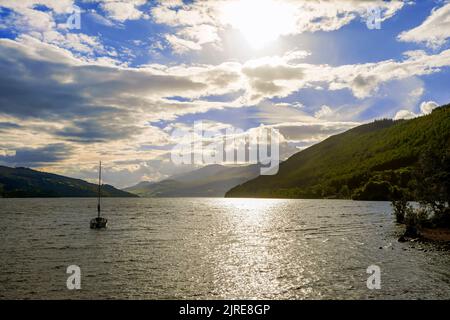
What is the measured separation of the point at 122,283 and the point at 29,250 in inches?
1438

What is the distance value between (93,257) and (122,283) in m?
22.2

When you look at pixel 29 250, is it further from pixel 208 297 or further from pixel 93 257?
pixel 208 297

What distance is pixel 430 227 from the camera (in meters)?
103

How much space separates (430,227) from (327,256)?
1901 inches

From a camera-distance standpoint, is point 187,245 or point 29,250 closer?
point 29,250

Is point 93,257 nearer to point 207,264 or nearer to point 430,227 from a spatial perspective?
point 207,264
